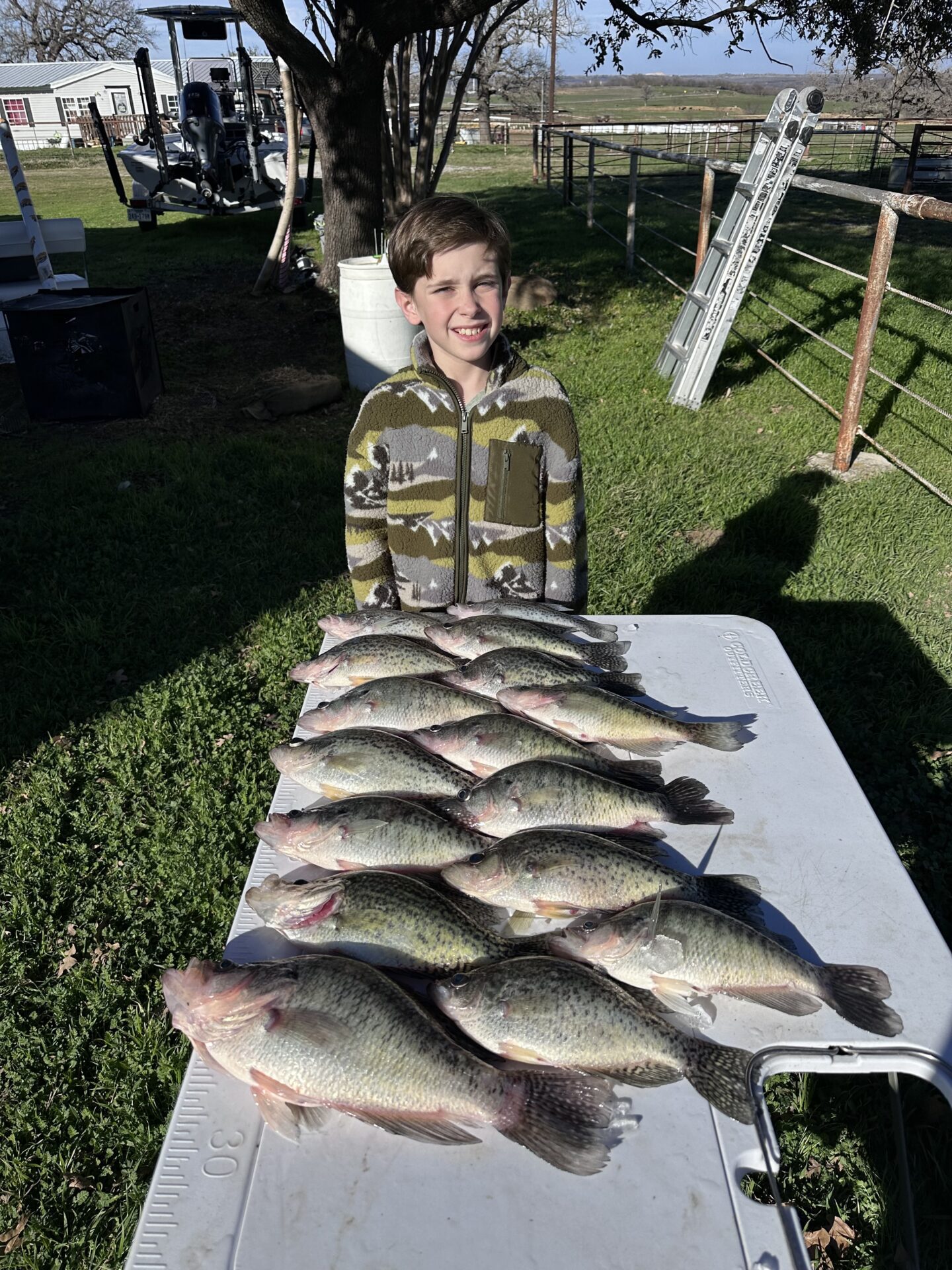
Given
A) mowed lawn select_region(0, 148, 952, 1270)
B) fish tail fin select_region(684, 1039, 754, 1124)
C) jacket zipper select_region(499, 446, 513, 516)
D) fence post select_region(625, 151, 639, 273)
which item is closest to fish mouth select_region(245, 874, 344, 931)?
fish tail fin select_region(684, 1039, 754, 1124)

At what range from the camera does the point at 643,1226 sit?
4.29 feet

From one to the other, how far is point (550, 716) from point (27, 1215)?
6.95 ft

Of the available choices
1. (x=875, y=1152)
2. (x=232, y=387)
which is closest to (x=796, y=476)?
(x=875, y=1152)

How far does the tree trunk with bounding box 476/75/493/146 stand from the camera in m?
45.6

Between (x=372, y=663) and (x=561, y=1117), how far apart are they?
4.41 feet

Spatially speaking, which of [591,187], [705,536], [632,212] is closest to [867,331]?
[705,536]

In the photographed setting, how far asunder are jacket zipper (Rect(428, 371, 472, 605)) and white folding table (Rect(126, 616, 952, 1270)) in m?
1.66

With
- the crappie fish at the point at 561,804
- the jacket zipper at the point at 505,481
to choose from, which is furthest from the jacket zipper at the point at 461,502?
the crappie fish at the point at 561,804

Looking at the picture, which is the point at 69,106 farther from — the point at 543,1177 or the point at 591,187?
the point at 543,1177

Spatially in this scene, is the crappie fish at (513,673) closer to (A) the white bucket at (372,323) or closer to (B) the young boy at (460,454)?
(B) the young boy at (460,454)

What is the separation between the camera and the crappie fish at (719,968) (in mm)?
1584

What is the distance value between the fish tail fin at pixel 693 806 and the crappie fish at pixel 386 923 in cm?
50

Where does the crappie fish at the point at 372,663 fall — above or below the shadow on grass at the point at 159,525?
above

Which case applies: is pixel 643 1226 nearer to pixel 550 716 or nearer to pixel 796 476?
pixel 550 716
